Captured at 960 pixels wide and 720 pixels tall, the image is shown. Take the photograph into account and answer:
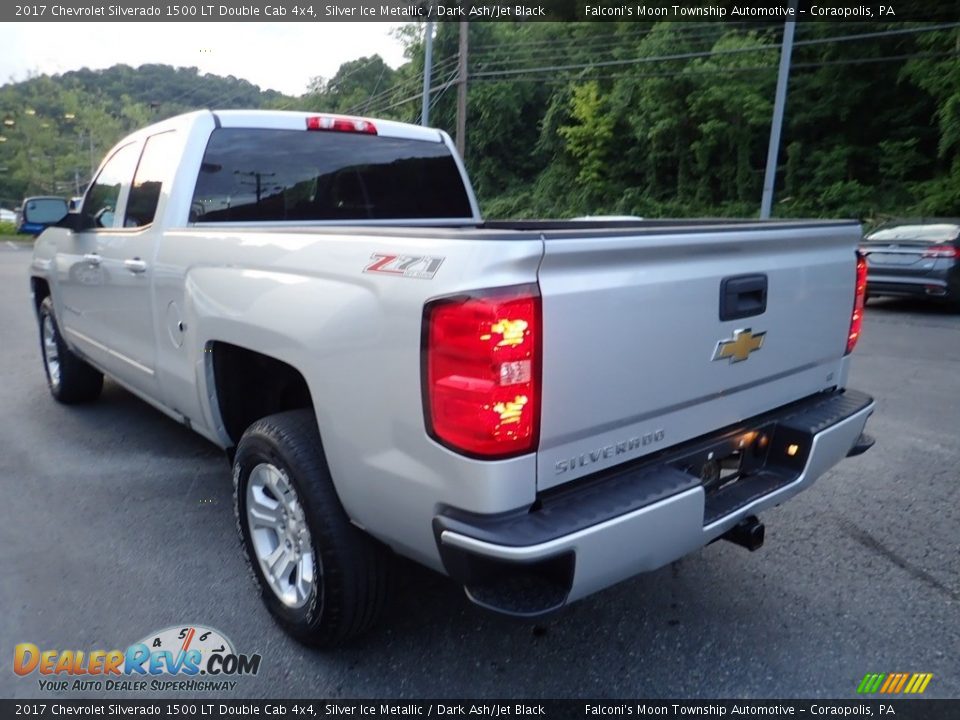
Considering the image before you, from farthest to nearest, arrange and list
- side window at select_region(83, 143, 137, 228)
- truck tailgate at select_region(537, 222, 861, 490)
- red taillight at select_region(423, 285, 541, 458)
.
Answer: side window at select_region(83, 143, 137, 228) < truck tailgate at select_region(537, 222, 861, 490) < red taillight at select_region(423, 285, 541, 458)

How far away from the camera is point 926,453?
4.74m

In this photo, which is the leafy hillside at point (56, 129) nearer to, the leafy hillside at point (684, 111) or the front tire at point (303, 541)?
the leafy hillside at point (684, 111)

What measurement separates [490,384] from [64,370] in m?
4.76

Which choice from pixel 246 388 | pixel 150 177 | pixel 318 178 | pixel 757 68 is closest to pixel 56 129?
pixel 757 68

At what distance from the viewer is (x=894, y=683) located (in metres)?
2.52

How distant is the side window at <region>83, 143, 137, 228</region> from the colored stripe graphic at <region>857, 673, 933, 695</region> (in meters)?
4.28

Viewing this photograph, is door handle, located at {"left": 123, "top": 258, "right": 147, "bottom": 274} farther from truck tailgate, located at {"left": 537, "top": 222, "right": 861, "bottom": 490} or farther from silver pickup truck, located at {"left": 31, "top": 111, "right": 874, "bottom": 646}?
truck tailgate, located at {"left": 537, "top": 222, "right": 861, "bottom": 490}

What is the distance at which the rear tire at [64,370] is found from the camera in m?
5.49

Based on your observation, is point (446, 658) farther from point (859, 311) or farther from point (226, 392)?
point (859, 311)

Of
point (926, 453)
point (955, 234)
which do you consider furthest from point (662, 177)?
point (926, 453)

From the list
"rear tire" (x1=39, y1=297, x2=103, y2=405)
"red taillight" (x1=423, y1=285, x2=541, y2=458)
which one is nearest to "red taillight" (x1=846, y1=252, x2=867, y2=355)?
"red taillight" (x1=423, y1=285, x2=541, y2=458)

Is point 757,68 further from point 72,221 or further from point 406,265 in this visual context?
point 406,265

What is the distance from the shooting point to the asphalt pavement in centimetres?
255

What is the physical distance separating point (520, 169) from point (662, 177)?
Result: 10917 millimetres
